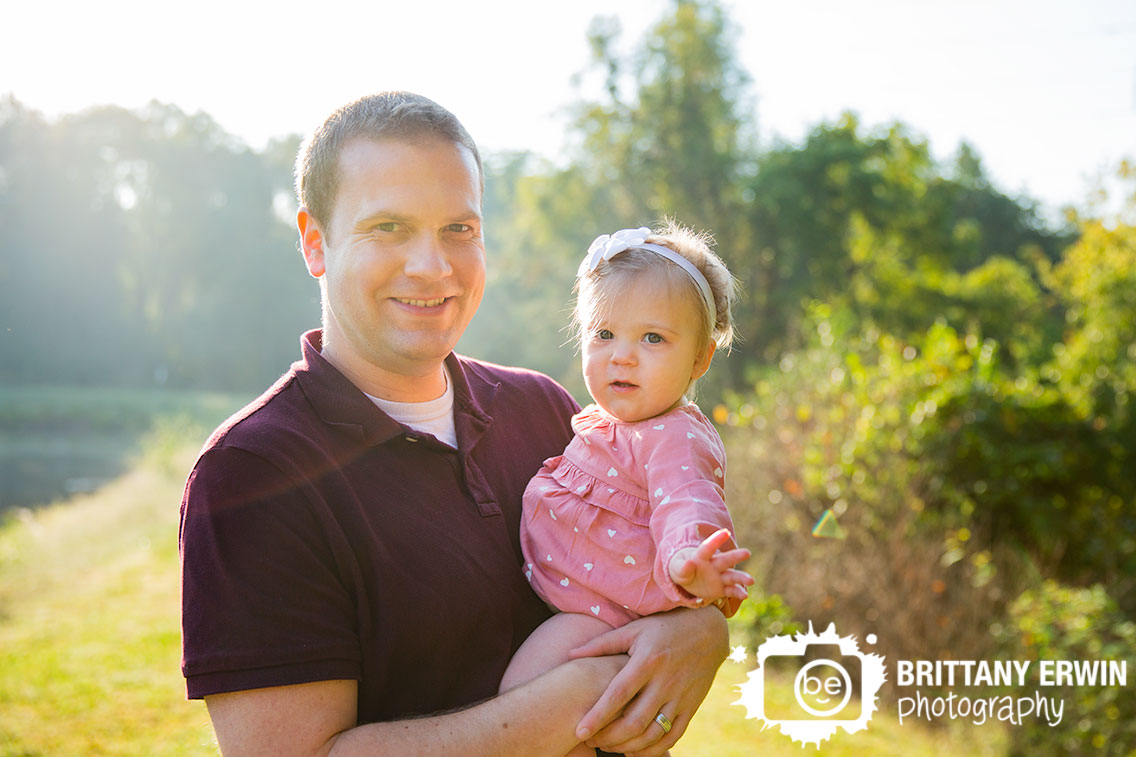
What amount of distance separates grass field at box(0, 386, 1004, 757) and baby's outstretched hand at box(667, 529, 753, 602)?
13.7 ft

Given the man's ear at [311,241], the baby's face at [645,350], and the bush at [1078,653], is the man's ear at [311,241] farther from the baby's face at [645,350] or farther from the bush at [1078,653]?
the bush at [1078,653]

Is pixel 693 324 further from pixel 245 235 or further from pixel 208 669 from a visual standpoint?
pixel 245 235

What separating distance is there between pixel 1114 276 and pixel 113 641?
A: 12533 mm

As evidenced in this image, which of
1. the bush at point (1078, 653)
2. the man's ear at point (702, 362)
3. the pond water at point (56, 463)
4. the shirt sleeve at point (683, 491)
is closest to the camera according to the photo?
the shirt sleeve at point (683, 491)

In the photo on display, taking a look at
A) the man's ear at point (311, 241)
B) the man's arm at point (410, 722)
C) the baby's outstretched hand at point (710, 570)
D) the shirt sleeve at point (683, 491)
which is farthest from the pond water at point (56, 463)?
the baby's outstretched hand at point (710, 570)

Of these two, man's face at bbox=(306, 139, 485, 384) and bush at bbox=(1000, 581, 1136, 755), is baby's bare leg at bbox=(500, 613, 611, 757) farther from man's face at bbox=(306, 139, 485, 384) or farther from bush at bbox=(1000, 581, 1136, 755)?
bush at bbox=(1000, 581, 1136, 755)

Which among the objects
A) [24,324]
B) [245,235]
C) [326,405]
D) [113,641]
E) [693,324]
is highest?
[245,235]

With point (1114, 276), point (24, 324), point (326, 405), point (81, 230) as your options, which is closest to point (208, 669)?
point (326, 405)

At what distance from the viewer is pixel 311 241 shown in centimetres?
192

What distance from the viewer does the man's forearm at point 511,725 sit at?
57.0 inches

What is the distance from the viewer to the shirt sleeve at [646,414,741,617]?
1.61 metres

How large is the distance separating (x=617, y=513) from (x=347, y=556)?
0.62m

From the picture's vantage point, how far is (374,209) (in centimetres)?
173
